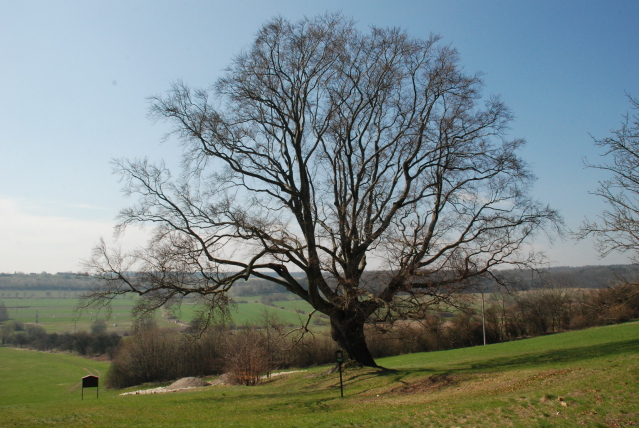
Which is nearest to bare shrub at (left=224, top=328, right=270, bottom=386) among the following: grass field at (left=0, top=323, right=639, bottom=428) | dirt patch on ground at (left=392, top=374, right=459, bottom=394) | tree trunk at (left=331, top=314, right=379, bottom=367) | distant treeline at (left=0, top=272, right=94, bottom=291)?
grass field at (left=0, top=323, right=639, bottom=428)

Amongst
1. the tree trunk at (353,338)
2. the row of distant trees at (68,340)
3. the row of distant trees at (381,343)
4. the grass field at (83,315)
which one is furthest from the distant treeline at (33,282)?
the tree trunk at (353,338)

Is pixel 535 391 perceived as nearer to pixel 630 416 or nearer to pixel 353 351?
pixel 630 416

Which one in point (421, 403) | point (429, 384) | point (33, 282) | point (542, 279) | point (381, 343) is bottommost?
point (381, 343)

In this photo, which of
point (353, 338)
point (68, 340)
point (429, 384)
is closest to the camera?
point (429, 384)

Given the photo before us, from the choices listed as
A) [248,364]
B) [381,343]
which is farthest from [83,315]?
[248,364]

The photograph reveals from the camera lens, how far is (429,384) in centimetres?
1257

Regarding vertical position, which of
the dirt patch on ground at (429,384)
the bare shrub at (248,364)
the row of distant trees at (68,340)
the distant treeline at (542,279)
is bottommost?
the row of distant trees at (68,340)

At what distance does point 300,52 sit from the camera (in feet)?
48.8

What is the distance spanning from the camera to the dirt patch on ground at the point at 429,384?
39.7 ft

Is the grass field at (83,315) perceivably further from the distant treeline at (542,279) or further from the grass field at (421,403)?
the grass field at (421,403)

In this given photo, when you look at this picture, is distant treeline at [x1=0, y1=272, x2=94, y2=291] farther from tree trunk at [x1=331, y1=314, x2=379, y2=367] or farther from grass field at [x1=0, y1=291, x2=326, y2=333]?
tree trunk at [x1=331, y1=314, x2=379, y2=367]

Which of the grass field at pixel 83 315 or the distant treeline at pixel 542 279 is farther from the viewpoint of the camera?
the grass field at pixel 83 315

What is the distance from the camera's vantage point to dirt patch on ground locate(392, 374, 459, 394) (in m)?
12.1

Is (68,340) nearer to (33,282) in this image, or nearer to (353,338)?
(353,338)
